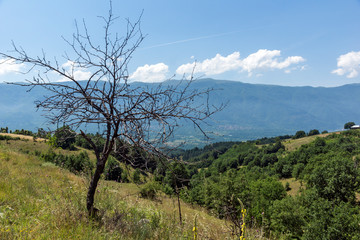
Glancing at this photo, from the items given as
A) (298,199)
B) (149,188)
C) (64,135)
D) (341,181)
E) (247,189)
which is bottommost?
(298,199)

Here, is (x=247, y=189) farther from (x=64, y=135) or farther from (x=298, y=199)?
(x=64, y=135)

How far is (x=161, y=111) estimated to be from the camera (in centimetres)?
325

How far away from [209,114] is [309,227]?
24582 millimetres

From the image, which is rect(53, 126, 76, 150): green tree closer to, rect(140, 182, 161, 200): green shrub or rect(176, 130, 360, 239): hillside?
rect(140, 182, 161, 200): green shrub

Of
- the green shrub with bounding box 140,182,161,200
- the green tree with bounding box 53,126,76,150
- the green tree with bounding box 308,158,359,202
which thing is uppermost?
the green tree with bounding box 53,126,76,150

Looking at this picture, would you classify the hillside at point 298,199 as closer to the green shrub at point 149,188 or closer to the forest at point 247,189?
the forest at point 247,189

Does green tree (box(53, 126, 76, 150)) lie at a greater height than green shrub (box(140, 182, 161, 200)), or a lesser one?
greater

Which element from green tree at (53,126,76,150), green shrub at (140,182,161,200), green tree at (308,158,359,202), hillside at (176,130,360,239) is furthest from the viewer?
green tree at (308,158,359,202)

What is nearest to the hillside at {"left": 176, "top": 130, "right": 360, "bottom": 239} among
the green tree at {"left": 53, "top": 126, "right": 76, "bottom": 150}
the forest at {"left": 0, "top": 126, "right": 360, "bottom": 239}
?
the forest at {"left": 0, "top": 126, "right": 360, "bottom": 239}

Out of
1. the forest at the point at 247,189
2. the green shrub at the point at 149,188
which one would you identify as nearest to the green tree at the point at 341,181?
the forest at the point at 247,189

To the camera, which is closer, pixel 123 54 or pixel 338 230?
pixel 123 54

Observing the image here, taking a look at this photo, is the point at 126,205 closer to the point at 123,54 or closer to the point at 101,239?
the point at 101,239

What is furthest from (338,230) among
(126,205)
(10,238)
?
(10,238)

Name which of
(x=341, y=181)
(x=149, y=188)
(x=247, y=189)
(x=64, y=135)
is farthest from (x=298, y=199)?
(x=64, y=135)
